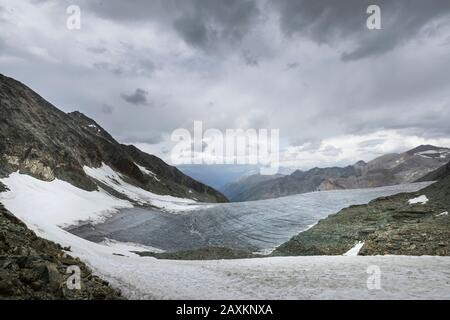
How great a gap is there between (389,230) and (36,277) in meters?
29.4

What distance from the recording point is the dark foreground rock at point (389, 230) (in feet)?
88.4

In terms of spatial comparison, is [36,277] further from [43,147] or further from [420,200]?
[43,147]

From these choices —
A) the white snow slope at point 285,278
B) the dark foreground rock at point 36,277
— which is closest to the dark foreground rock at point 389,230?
the white snow slope at point 285,278

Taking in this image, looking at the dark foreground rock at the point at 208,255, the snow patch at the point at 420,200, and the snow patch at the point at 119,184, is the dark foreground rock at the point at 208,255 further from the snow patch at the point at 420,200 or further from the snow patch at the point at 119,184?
the snow patch at the point at 119,184

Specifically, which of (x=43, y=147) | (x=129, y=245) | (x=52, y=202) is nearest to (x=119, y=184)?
(x=43, y=147)

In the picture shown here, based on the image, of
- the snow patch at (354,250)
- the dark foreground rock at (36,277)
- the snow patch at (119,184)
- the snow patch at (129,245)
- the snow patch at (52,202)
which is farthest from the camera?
the snow patch at (119,184)

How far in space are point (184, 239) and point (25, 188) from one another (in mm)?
28978

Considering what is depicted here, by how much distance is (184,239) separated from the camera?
2106 inches

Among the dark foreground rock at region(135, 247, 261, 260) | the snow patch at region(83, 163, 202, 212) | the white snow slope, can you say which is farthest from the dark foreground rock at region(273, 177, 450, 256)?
the snow patch at region(83, 163, 202, 212)

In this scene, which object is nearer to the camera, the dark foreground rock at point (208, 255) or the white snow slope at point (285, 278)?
the white snow slope at point (285, 278)

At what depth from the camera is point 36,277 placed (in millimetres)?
14055

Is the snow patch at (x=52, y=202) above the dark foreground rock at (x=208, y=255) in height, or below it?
above
